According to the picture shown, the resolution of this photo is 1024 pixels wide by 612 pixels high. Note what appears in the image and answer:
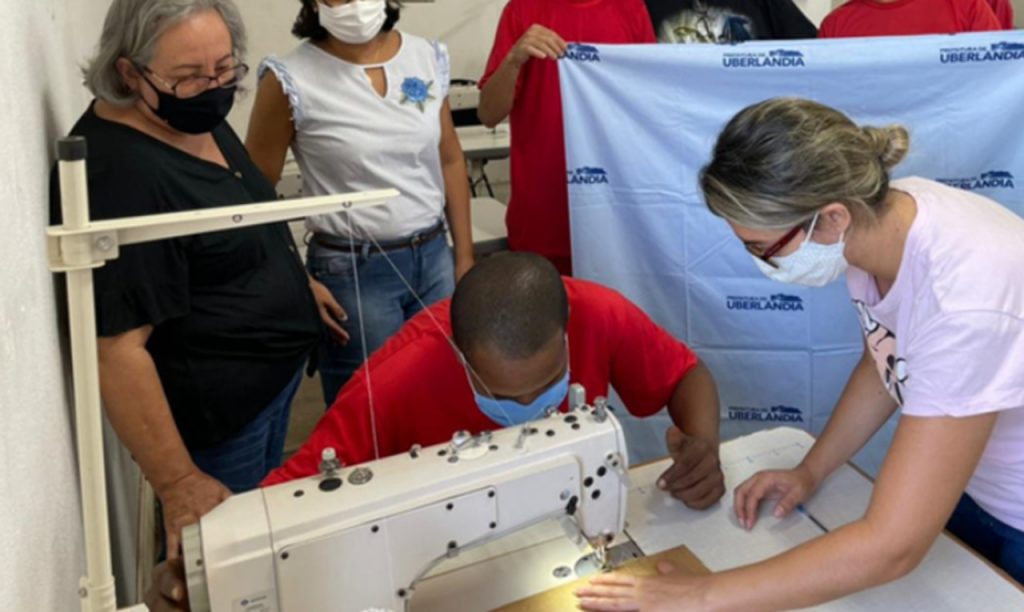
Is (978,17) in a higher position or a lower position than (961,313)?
higher

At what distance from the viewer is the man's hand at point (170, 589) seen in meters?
0.92

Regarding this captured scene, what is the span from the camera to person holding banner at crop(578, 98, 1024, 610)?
0.96 metres

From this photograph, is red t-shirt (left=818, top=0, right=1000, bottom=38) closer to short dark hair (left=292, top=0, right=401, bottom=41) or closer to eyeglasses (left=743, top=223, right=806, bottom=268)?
short dark hair (left=292, top=0, right=401, bottom=41)

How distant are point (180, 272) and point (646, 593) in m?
0.83

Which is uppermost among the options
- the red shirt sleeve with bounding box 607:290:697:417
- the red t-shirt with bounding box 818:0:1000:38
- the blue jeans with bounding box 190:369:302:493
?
the red t-shirt with bounding box 818:0:1000:38

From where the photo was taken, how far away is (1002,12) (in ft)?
7.75

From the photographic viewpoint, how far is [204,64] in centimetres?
130

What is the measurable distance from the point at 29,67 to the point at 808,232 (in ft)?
3.23

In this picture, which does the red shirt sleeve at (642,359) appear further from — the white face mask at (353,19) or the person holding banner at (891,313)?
the white face mask at (353,19)

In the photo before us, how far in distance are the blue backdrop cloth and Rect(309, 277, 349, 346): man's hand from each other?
2.19 ft

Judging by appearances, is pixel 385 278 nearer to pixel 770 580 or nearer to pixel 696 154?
pixel 696 154

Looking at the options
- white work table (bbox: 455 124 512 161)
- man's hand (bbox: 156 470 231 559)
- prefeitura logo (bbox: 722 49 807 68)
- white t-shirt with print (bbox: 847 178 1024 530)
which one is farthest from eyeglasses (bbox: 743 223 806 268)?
white work table (bbox: 455 124 512 161)

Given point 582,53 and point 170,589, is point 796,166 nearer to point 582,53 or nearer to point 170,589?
point 170,589

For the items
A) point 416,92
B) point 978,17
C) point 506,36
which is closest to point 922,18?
point 978,17
